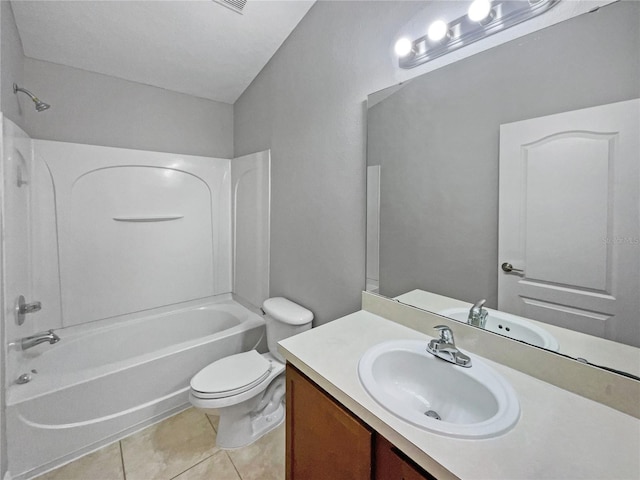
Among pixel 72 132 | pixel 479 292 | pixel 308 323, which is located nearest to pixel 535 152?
pixel 479 292

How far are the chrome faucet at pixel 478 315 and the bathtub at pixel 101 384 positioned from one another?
167 centimetres

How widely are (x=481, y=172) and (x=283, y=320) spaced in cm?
140

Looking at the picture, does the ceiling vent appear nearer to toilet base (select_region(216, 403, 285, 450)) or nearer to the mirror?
the mirror

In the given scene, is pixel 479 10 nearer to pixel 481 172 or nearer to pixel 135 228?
pixel 481 172

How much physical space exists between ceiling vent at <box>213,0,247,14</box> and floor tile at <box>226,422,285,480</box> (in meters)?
2.74

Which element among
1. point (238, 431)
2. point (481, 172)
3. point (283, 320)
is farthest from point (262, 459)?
point (481, 172)

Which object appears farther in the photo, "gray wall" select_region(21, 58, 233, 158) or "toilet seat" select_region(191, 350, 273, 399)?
"gray wall" select_region(21, 58, 233, 158)

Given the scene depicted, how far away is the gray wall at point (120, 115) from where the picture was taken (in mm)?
1945

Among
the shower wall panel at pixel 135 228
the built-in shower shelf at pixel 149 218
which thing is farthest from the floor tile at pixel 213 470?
the built-in shower shelf at pixel 149 218

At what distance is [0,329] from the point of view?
1.28m

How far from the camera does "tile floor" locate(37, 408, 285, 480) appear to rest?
1462 mm

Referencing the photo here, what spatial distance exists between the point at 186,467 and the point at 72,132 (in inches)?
95.9

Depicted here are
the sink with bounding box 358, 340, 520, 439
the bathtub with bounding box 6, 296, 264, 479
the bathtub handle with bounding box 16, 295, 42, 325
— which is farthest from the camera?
the bathtub handle with bounding box 16, 295, 42, 325

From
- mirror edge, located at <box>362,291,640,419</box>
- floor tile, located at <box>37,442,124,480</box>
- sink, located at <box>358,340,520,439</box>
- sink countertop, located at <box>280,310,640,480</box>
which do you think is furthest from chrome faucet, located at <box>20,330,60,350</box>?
mirror edge, located at <box>362,291,640,419</box>
